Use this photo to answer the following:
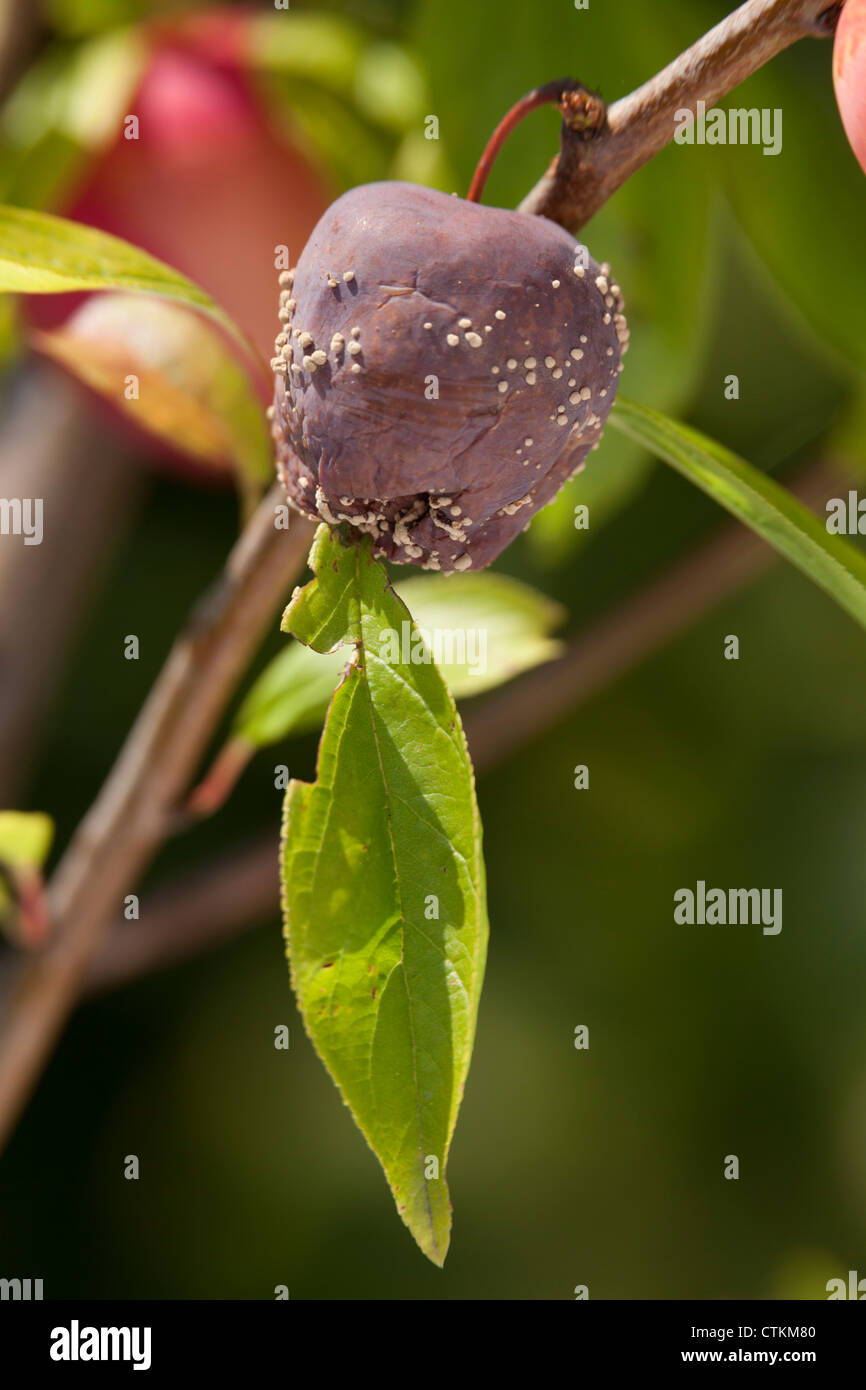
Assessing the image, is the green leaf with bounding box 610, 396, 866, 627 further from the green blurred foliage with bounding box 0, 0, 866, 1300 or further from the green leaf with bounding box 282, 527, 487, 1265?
the green blurred foliage with bounding box 0, 0, 866, 1300

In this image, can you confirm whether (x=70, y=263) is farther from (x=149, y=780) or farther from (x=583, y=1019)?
(x=583, y=1019)

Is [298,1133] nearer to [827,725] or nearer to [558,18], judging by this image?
[827,725]

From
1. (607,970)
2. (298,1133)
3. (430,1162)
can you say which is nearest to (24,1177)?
(298,1133)

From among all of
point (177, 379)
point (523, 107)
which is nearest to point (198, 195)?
point (177, 379)

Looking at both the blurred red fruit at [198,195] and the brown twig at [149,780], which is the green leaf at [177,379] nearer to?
the brown twig at [149,780]

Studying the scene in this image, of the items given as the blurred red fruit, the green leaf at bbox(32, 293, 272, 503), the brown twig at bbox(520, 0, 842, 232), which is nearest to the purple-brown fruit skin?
the brown twig at bbox(520, 0, 842, 232)

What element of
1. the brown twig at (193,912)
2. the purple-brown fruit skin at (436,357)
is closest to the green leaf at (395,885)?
the purple-brown fruit skin at (436,357)
